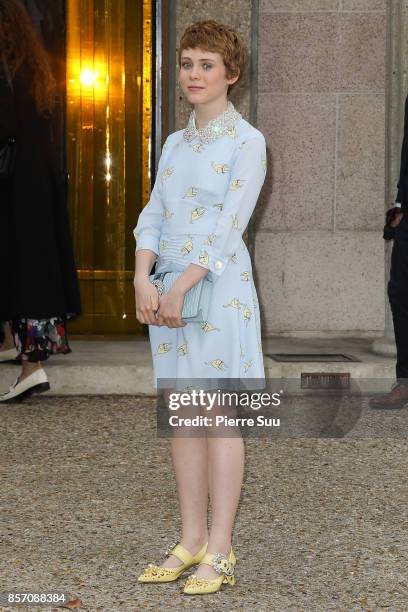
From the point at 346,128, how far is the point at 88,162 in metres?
1.94

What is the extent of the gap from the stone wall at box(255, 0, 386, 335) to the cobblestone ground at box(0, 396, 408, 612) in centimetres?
271

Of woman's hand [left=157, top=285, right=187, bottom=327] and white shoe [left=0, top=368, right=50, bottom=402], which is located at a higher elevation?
woman's hand [left=157, top=285, right=187, bottom=327]

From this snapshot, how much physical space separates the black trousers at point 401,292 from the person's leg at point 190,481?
3.25 m

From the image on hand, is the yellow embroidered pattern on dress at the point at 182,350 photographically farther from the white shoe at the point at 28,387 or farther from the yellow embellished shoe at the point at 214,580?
the white shoe at the point at 28,387

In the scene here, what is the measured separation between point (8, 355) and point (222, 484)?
4116mm

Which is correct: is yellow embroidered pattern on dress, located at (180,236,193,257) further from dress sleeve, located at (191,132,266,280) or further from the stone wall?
the stone wall

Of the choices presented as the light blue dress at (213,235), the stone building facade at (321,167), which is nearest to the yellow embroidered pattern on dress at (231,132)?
the light blue dress at (213,235)

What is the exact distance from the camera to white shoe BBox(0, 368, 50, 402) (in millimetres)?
7016

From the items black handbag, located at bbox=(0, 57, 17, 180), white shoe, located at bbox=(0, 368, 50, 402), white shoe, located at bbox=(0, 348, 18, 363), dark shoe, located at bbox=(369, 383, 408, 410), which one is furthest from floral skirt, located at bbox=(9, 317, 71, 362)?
dark shoe, located at bbox=(369, 383, 408, 410)

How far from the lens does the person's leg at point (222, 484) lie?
12.8 feet

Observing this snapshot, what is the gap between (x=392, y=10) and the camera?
8.23 meters

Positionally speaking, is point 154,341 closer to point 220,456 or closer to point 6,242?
point 220,456

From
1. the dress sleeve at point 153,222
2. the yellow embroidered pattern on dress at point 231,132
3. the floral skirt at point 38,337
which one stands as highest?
the yellow embroidered pattern on dress at point 231,132

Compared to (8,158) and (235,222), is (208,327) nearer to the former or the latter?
(235,222)
